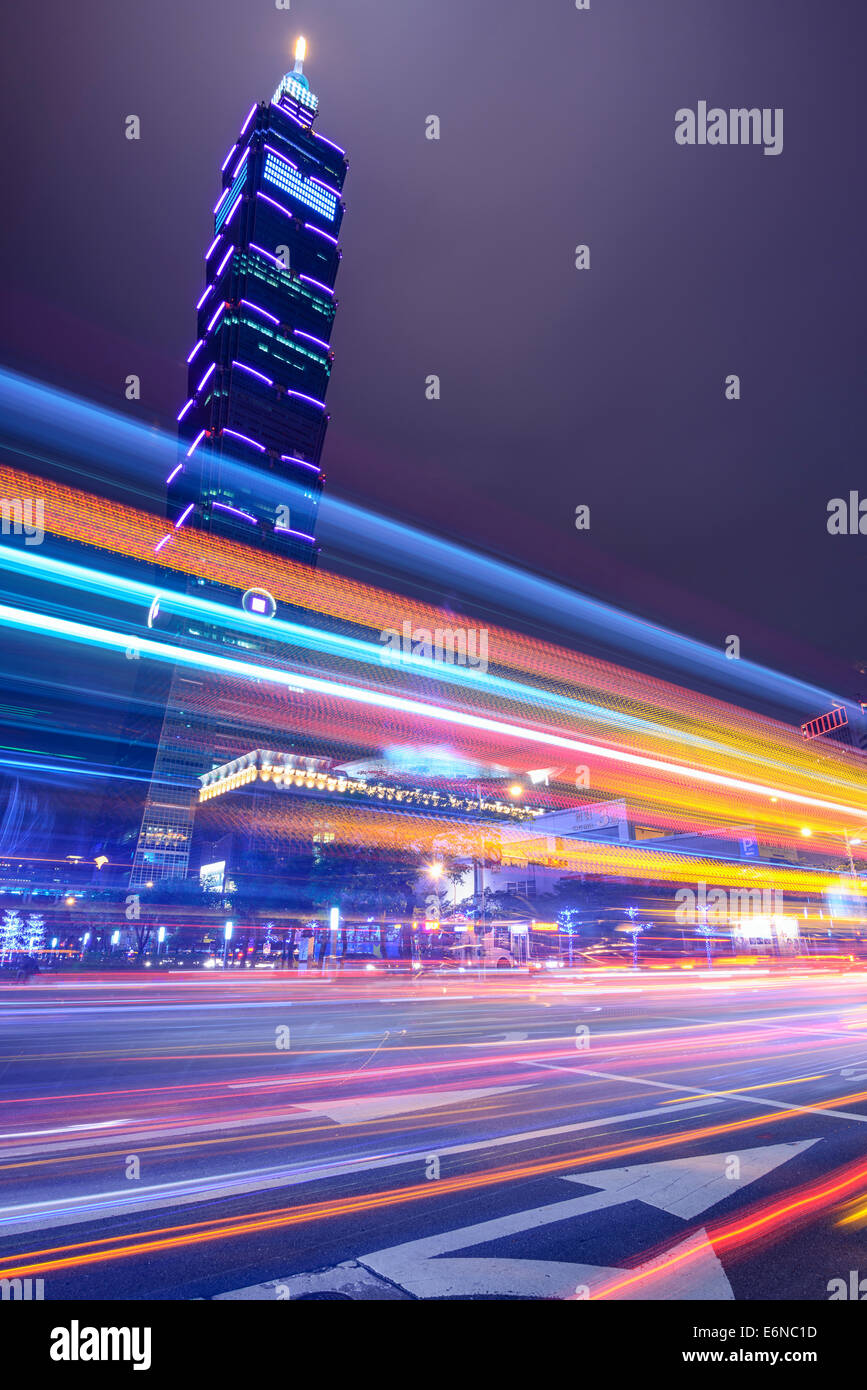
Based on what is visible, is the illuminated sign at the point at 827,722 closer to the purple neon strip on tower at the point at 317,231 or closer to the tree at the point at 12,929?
the tree at the point at 12,929

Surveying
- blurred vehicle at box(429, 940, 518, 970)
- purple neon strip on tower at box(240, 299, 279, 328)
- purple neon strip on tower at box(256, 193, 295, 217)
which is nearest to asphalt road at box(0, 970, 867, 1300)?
blurred vehicle at box(429, 940, 518, 970)

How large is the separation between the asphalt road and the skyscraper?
341 ft

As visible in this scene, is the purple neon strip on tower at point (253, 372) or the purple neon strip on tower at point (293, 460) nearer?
the purple neon strip on tower at point (253, 372)

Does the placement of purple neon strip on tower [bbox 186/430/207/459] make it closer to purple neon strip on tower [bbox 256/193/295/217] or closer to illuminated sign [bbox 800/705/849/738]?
purple neon strip on tower [bbox 256/193/295/217]

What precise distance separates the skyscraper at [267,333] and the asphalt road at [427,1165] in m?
104

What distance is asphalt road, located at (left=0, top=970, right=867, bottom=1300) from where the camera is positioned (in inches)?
142

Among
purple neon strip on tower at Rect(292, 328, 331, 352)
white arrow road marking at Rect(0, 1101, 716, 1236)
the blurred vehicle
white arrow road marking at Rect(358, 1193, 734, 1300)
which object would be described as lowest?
the blurred vehicle

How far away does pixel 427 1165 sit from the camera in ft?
17.5

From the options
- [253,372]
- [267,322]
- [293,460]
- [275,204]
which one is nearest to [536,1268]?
[293,460]

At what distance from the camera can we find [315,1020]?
583 inches

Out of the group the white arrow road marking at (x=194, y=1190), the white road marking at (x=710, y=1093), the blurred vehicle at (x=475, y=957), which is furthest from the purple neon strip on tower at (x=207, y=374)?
the white arrow road marking at (x=194, y=1190)

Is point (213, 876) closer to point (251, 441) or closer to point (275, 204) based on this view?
point (251, 441)

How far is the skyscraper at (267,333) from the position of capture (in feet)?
407
